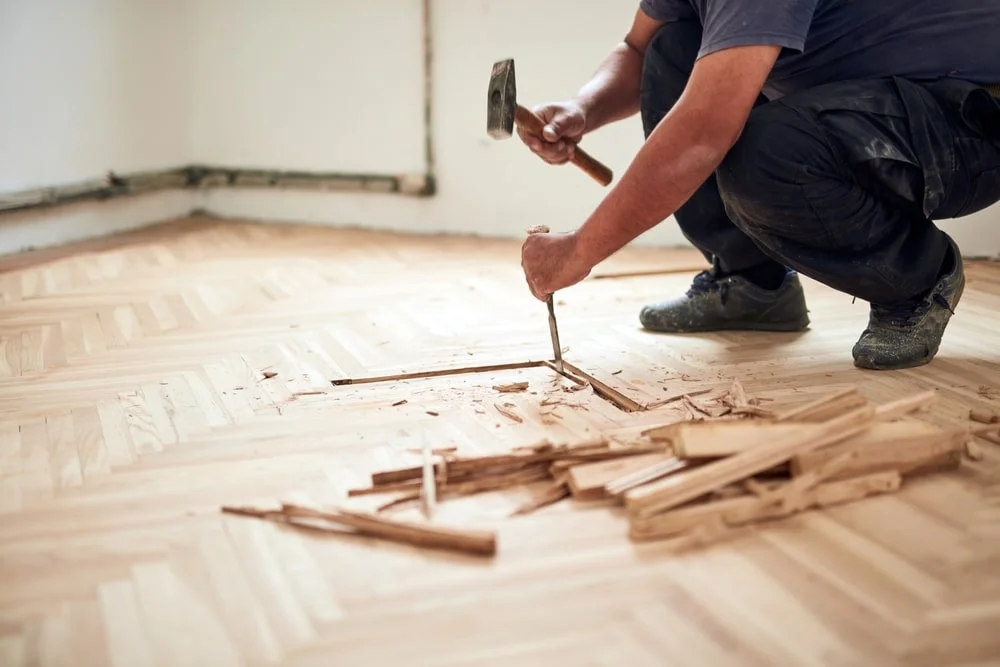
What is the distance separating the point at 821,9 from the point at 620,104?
0.53 m

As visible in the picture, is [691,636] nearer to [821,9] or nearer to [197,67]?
[821,9]

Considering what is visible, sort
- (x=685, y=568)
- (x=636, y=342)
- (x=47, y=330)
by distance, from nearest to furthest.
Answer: (x=685, y=568), (x=636, y=342), (x=47, y=330)

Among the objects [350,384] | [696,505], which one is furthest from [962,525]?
[350,384]

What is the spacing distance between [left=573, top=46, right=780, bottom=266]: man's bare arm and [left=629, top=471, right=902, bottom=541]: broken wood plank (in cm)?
51

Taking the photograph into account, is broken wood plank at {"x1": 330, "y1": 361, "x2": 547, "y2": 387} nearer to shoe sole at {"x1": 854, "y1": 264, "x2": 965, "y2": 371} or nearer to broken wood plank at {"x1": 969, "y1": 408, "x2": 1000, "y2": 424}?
shoe sole at {"x1": 854, "y1": 264, "x2": 965, "y2": 371}

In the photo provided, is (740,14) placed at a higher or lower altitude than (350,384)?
higher

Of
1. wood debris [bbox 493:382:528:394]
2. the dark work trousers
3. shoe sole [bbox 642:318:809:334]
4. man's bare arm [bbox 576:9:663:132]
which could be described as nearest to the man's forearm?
man's bare arm [bbox 576:9:663:132]

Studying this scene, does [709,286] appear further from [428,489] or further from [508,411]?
[428,489]

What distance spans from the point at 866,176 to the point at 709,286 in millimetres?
502

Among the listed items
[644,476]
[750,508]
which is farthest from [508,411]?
[750,508]

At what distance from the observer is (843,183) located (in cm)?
176

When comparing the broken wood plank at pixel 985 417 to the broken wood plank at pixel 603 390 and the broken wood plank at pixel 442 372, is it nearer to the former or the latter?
the broken wood plank at pixel 603 390

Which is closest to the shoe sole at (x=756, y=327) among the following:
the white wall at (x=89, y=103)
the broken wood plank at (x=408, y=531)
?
the broken wood plank at (x=408, y=531)

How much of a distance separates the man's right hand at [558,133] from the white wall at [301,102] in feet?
4.41
